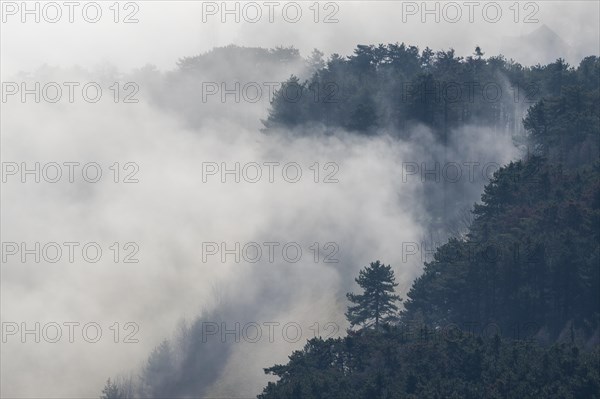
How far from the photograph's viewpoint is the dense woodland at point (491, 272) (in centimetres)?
7012

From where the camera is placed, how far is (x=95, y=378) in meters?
104

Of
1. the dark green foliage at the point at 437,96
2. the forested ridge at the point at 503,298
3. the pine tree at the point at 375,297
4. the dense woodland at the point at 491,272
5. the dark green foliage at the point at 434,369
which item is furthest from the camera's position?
the dark green foliage at the point at 437,96

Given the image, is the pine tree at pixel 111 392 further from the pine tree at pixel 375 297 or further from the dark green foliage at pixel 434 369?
the dark green foliage at pixel 434 369

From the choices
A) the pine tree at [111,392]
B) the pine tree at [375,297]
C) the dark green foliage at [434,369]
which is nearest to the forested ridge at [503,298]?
the dark green foliage at [434,369]

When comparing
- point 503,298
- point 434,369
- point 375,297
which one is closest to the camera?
point 434,369

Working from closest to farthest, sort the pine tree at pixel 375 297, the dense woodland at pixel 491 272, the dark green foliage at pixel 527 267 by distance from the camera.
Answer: the dense woodland at pixel 491 272 < the dark green foliage at pixel 527 267 < the pine tree at pixel 375 297

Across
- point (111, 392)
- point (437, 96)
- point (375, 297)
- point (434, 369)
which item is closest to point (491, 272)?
point (375, 297)

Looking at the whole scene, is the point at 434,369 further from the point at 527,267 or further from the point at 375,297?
the point at 375,297

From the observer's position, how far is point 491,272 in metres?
84.9

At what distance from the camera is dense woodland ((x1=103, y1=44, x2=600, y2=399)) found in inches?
2761

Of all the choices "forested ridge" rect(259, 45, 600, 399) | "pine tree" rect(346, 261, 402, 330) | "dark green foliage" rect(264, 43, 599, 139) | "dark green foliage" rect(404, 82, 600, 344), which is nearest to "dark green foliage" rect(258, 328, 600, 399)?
"forested ridge" rect(259, 45, 600, 399)

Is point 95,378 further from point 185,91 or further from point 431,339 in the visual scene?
point 185,91

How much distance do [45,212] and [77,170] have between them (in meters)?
8.62

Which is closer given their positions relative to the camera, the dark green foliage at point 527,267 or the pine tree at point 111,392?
the dark green foliage at point 527,267
